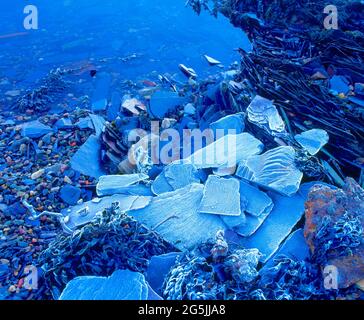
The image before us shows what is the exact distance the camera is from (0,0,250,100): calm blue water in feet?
19.5

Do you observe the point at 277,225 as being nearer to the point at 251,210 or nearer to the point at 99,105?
the point at 251,210

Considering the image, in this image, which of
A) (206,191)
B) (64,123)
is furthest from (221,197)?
(64,123)

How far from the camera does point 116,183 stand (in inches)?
121

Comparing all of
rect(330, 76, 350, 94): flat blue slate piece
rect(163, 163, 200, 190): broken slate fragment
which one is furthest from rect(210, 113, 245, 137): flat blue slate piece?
rect(330, 76, 350, 94): flat blue slate piece

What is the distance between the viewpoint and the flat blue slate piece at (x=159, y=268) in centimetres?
236

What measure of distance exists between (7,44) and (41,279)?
5.67 m

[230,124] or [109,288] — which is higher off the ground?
[230,124]

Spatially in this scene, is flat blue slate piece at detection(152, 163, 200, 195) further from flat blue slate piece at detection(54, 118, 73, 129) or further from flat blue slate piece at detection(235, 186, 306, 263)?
flat blue slate piece at detection(54, 118, 73, 129)

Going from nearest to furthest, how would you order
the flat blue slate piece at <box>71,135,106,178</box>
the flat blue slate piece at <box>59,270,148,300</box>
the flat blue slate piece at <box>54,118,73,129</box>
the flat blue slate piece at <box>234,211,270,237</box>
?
the flat blue slate piece at <box>59,270,148,300</box> < the flat blue slate piece at <box>234,211,270,237</box> < the flat blue slate piece at <box>71,135,106,178</box> < the flat blue slate piece at <box>54,118,73,129</box>

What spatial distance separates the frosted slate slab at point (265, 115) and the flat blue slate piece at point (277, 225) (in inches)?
31.4

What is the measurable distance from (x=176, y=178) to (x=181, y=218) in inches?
16.8

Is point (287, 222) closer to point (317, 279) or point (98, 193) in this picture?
point (317, 279)

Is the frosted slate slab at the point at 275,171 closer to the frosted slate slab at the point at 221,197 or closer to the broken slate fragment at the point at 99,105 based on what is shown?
the frosted slate slab at the point at 221,197

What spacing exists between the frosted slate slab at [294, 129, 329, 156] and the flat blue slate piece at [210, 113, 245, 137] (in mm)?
550
